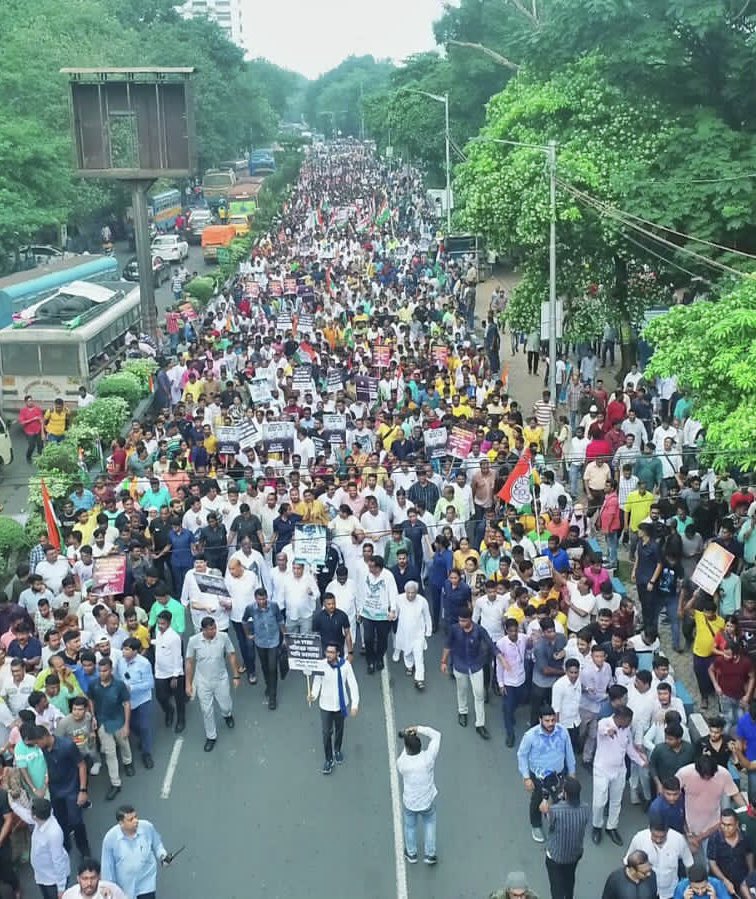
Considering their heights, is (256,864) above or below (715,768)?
below

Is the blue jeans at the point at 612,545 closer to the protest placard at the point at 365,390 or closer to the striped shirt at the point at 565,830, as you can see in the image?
the protest placard at the point at 365,390

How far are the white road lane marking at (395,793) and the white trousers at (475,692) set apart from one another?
28.1 inches

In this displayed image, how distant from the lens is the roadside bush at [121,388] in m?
23.3

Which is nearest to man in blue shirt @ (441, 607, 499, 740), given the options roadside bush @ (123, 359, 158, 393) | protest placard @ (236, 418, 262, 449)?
protest placard @ (236, 418, 262, 449)

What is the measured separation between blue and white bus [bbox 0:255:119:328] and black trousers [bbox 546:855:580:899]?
24188 mm

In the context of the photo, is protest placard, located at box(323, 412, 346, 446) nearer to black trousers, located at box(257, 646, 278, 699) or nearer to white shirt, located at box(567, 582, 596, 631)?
black trousers, located at box(257, 646, 278, 699)

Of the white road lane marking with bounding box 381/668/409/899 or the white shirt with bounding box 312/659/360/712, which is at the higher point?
the white shirt with bounding box 312/659/360/712

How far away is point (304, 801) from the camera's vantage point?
10422mm

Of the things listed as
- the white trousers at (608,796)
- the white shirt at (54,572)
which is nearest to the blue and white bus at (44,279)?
the white shirt at (54,572)

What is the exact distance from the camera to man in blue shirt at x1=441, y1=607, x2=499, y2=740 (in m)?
11.0

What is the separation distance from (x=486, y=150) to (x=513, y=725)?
59.1 ft

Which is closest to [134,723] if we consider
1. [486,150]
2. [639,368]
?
[639,368]

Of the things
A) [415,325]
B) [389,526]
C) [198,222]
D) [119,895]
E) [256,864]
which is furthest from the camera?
[198,222]

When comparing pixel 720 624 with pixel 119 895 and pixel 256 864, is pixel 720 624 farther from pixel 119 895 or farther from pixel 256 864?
pixel 119 895
